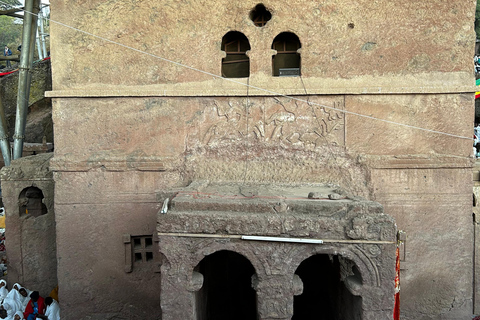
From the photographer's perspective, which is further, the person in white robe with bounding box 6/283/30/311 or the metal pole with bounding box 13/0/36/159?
the metal pole with bounding box 13/0/36/159

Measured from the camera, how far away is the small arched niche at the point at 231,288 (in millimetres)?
5914

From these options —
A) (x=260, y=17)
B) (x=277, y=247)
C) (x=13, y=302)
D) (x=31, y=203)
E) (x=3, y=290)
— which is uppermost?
(x=260, y=17)

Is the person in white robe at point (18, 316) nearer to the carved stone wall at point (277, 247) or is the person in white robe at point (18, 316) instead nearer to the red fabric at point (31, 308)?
the red fabric at point (31, 308)

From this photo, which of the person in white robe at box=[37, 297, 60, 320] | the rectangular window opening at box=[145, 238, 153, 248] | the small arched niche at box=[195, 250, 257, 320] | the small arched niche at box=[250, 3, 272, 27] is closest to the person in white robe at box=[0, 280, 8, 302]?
the person in white robe at box=[37, 297, 60, 320]

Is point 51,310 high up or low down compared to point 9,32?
down

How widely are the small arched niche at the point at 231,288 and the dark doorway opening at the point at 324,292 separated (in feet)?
2.89

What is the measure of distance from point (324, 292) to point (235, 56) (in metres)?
4.02

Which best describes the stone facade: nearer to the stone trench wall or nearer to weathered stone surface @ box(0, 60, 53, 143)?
the stone trench wall

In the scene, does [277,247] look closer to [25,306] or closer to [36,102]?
[25,306]

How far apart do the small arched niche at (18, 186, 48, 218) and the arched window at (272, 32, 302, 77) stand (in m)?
4.48

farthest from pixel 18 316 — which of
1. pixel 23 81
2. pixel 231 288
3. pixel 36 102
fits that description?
pixel 36 102

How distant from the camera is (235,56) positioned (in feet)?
17.9

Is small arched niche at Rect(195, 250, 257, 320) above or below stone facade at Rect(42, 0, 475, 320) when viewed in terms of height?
below

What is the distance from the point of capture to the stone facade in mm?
4852
